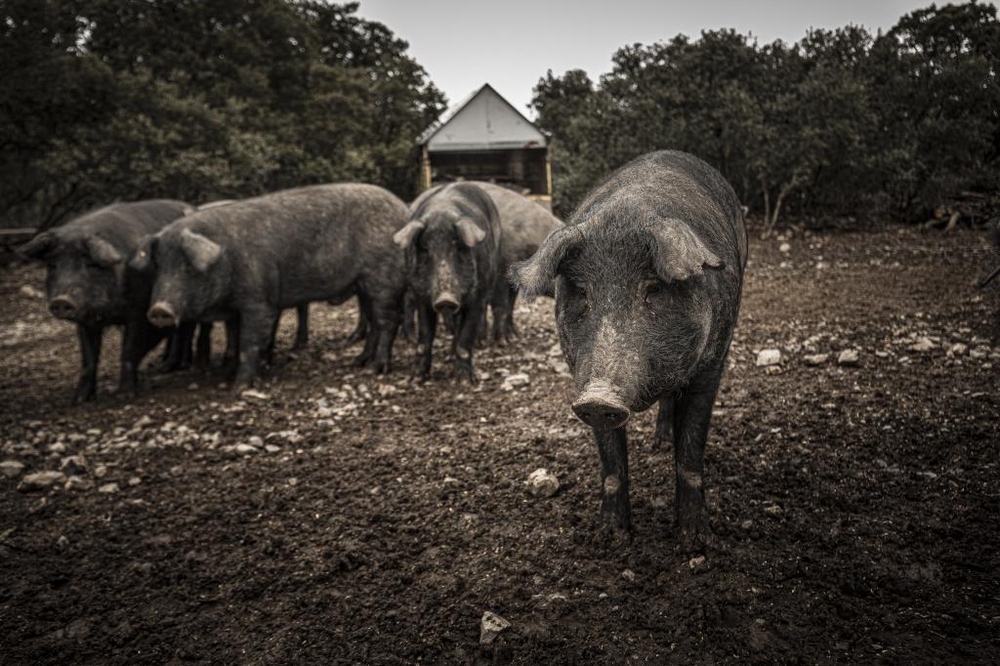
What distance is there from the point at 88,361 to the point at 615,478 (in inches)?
220

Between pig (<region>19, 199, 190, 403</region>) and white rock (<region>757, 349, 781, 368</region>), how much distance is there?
5830 mm

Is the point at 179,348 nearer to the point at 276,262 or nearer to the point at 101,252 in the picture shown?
the point at 101,252

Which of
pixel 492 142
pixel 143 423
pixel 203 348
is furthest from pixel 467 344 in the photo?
pixel 492 142

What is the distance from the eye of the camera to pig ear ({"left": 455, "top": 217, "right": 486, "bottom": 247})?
571 cm

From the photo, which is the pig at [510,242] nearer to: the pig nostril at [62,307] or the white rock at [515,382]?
the white rock at [515,382]

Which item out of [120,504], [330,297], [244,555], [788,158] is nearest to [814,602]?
[244,555]

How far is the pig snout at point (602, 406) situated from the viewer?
7.57ft

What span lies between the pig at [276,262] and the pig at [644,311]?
411 cm

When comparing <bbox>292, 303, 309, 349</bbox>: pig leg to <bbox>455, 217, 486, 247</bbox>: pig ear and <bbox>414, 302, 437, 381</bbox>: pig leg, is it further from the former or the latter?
<bbox>455, 217, 486, 247</bbox>: pig ear

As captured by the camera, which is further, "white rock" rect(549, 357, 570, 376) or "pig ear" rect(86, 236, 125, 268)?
"white rock" rect(549, 357, 570, 376)

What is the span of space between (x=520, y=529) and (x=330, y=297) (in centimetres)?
440

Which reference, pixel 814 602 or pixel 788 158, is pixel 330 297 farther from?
pixel 788 158


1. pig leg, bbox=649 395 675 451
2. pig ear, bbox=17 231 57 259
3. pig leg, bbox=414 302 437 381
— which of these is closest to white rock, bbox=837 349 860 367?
pig leg, bbox=649 395 675 451

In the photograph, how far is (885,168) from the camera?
13078 mm
